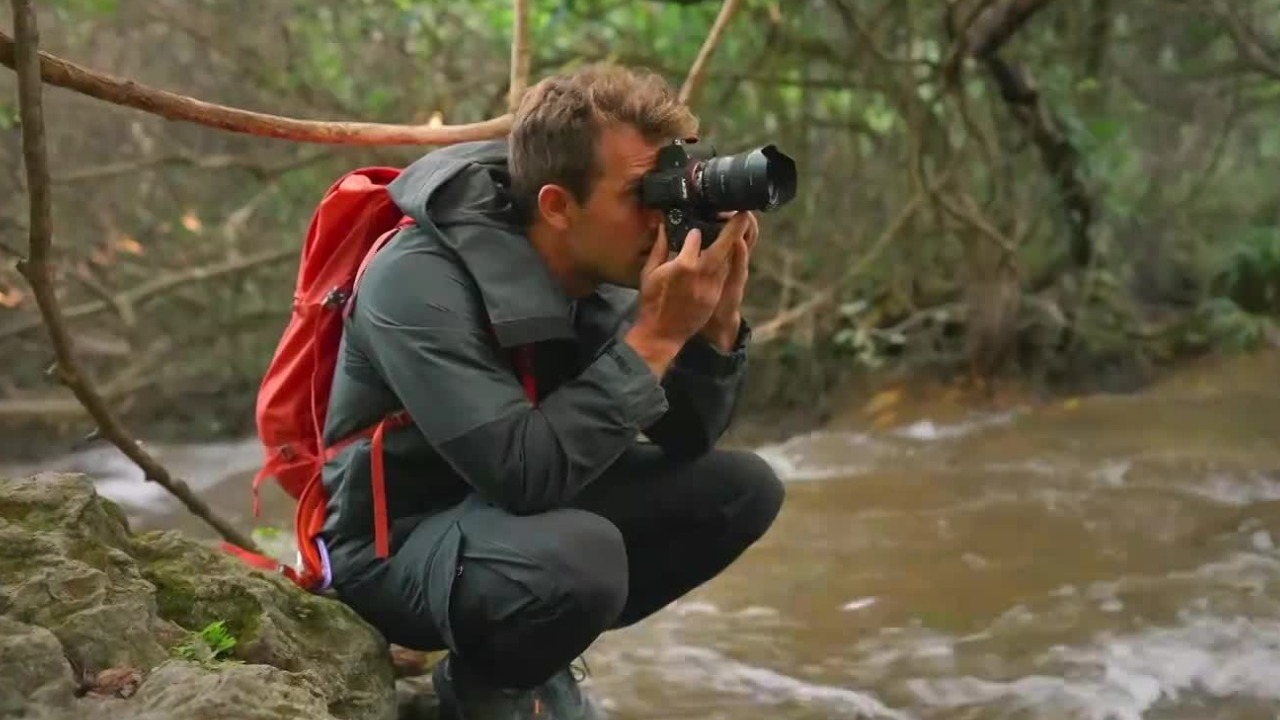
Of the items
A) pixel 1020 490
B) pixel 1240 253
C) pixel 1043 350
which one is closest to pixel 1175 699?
pixel 1020 490

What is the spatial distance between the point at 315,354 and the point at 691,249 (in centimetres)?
A: 61

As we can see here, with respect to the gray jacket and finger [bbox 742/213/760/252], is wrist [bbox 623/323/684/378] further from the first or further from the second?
finger [bbox 742/213/760/252]

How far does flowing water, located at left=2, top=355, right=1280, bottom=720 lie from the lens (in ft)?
7.47

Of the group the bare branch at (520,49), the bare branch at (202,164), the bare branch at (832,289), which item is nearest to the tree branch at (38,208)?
the bare branch at (520,49)

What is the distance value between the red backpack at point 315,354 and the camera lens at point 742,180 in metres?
0.47

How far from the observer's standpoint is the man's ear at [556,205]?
1.83 metres

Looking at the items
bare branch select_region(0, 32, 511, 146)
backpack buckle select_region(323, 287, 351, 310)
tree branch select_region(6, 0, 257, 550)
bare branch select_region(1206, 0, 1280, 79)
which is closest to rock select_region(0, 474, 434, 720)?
tree branch select_region(6, 0, 257, 550)

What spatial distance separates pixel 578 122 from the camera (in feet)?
5.93

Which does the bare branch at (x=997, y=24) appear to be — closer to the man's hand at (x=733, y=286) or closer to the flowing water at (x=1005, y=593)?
the flowing water at (x=1005, y=593)

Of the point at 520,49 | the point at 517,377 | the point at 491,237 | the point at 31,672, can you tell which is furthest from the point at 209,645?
the point at 520,49

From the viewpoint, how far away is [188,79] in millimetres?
6398

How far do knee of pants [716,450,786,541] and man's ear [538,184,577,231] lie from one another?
0.54 m

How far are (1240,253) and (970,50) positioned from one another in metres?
1.99

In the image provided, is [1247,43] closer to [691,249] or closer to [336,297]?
[691,249]
